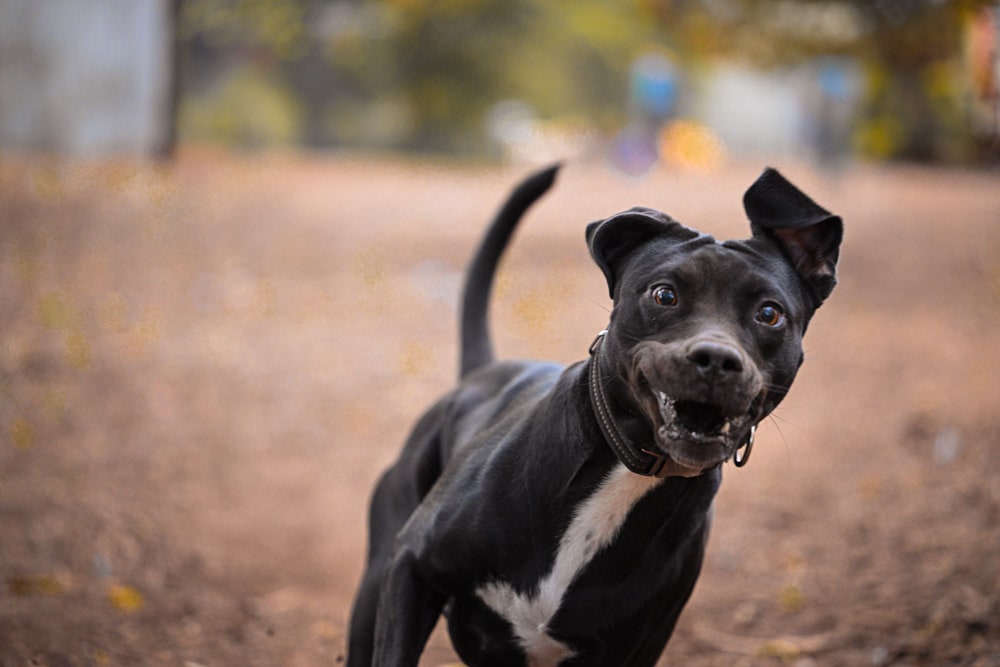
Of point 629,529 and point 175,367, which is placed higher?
point 629,529

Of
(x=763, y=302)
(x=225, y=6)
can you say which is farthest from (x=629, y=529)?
(x=225, y=6)

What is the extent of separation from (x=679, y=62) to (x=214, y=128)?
508 inches

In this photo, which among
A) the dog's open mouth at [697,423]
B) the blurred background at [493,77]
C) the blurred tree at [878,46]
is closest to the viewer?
the dog's open mouth at [697,423]

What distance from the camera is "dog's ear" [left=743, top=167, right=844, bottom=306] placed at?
2.74 meters

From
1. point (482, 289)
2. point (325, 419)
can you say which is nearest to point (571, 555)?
point (482, 289)

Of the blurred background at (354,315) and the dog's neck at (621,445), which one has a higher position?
the dog's neck at (621,445)

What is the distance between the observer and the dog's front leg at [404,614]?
2965 millimetres

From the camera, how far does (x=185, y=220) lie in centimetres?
1176

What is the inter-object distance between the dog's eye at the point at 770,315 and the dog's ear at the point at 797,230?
0.22 meters

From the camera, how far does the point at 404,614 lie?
9.75 ft

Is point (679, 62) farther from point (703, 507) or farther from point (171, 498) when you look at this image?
point (703, 507)

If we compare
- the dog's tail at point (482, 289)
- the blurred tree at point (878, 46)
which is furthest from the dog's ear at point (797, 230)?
the blurred tree at point (878, 46)

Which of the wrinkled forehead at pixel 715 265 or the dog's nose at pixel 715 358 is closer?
the dog's nose at pixel 715 358

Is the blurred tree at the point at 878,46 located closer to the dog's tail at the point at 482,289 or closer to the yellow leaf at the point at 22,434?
the dog's tail at the point at 482,289
